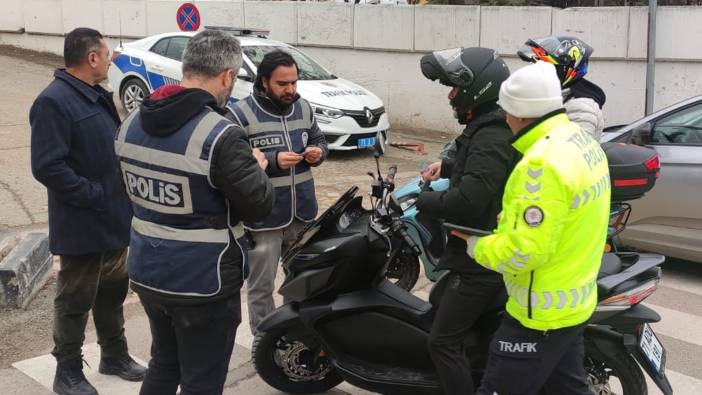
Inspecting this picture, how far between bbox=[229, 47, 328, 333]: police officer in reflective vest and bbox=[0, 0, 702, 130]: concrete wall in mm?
8046

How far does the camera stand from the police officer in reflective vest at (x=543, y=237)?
98.3 inches

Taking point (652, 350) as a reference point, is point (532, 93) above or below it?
above

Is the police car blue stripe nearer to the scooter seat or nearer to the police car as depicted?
the police car

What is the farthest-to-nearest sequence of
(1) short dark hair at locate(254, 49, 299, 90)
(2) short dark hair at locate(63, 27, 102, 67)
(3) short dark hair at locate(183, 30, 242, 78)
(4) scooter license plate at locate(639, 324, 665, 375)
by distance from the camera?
(1) short dark hair at locate(254, 49, 299, 90), (2) short dark hair at locate(63, 27, 102, 67), (4) scooter license plate at locate(639, 324, 665, 375), (3) short dark hair at locate(183, 30, 242, 78)

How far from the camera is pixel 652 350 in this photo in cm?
335

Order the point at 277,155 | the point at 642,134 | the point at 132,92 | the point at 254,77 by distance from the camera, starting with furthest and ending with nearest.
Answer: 1. the point at 132,92
2. the point at 254,77
3. the point at 642,134
4. the point at 277,155

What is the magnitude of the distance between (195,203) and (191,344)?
57 centimetres

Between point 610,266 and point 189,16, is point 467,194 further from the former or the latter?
point 189,16

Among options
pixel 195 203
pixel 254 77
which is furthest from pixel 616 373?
pixel 254 77

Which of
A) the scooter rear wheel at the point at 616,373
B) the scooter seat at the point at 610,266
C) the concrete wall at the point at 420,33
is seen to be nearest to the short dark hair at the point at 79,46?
the scooter seat at the point at 610,266

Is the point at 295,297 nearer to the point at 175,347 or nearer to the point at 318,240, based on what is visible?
the point at 318,240

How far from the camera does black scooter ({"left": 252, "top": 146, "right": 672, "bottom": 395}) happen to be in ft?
11.0

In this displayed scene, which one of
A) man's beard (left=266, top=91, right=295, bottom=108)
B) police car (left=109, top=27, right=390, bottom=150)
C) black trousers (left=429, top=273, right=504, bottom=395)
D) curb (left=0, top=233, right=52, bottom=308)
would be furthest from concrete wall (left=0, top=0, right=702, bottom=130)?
black trousers (left=429, top=273, right=504, bottom=395)

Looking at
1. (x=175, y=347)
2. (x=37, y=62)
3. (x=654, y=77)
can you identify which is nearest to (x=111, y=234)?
(x=175, y=347)
